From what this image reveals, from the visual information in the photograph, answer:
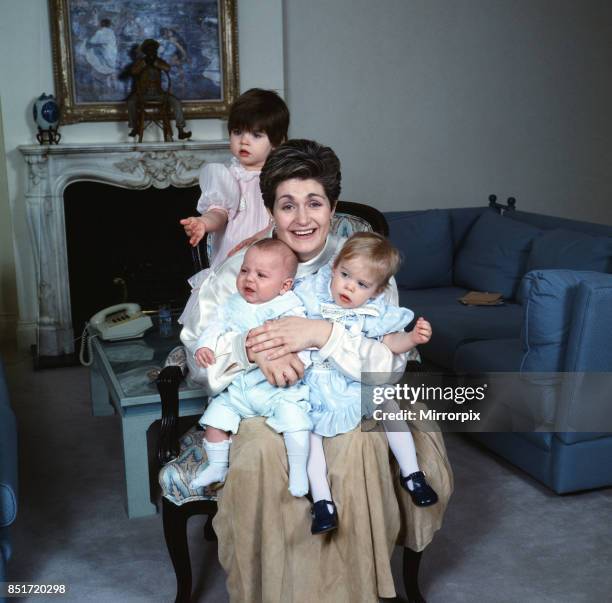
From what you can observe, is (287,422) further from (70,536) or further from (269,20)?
(269,20)

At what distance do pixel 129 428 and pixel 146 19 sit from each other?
3.07 metres

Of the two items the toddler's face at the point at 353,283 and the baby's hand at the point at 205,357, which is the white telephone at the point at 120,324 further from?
the toddler's face at the point at 353,283

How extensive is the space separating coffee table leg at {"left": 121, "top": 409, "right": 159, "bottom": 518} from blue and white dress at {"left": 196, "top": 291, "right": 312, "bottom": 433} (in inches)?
29.5

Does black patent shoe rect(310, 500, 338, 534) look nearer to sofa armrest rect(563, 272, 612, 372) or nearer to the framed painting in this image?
sofa armrest rect(563, 272, 612, 372)

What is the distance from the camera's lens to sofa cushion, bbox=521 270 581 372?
2.90 metres

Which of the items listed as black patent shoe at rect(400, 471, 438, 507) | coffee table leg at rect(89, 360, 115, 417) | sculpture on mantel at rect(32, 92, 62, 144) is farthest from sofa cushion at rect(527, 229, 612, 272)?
sculpture on mantel at rect(32, 92, 62, 144)

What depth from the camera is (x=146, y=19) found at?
4941 mm

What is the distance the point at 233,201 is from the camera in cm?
293

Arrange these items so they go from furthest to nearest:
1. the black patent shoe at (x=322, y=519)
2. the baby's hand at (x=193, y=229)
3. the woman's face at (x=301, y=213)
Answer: the baby's hand at (x=193, y=229)
the woman's face at (x=301, y=213)
the black patent shoe at (x=322, y=519)

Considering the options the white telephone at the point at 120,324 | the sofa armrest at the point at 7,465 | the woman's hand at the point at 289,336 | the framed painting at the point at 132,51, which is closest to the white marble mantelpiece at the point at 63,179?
the framed painting at the point at 132,51

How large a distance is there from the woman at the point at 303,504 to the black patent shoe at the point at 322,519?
4 centimetres

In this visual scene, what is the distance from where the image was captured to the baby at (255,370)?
212 centimetres

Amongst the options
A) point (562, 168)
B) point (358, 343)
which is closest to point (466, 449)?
point (358, 343)

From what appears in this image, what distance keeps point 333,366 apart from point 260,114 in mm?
1064
